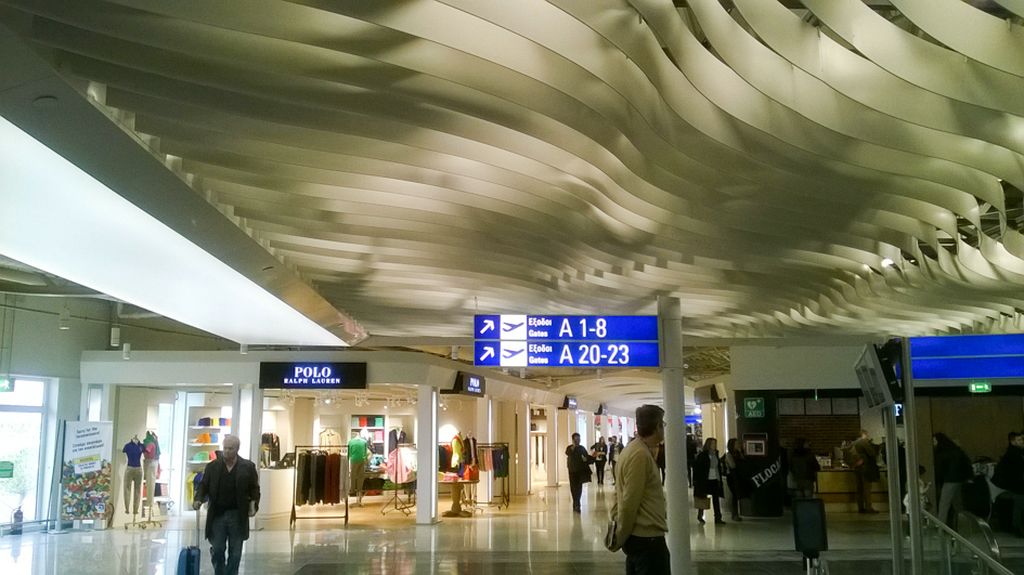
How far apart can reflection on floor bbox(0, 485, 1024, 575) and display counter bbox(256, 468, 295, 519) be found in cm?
37

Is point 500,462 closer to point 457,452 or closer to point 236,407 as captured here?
point 457,452

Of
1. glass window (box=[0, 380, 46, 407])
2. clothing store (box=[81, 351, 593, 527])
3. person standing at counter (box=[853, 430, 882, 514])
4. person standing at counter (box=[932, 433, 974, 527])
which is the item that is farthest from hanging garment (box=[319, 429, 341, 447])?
person standing at counter (box=[932, 433, 974, 527])

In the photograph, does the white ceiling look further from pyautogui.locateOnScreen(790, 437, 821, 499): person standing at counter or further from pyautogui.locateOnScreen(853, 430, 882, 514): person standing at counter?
pyautogui.locateOnScreen(853, 430, 882, 514): person standing at counter

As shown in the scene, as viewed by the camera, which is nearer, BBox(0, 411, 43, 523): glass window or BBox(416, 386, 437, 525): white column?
BBox(0, 411, 43, 523): glass window

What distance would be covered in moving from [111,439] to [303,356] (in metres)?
3.30

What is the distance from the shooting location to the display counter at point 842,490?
58.1ft

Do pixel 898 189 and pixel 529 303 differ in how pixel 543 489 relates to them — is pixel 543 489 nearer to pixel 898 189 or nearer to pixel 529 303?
pixel 529 303

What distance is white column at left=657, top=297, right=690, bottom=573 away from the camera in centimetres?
977

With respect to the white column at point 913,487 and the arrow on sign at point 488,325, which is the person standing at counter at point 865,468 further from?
the white column at point 913,487

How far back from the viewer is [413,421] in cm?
2331

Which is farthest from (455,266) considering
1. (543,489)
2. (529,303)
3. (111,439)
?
(543,489)

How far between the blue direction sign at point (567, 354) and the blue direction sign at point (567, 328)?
6 centimetres

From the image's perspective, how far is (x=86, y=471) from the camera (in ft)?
45.7

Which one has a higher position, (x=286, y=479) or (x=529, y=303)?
(x=529, y=303)
